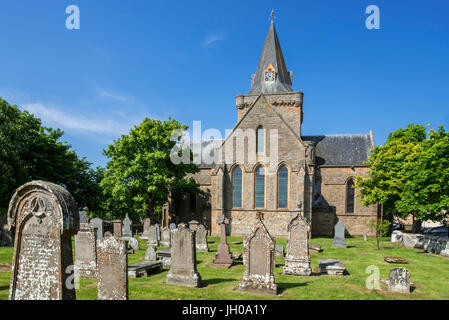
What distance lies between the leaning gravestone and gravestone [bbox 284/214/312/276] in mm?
8477

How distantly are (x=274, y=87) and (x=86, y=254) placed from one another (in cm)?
2690

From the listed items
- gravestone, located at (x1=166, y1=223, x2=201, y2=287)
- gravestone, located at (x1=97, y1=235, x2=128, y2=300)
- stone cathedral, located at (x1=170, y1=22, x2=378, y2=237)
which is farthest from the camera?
Result: stone cathedral, located at (x1=170, y1=22, x2=378, y2=237)

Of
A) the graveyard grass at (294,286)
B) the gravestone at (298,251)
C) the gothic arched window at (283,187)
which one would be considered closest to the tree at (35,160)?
the graveyard grass at (294,286)

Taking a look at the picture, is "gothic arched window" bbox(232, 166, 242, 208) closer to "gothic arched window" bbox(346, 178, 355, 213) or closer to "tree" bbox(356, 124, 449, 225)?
"tree" bbox(356, 124, 449, 225)

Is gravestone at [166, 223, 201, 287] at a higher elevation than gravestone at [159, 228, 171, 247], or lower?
higher

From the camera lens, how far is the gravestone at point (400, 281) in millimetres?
9484

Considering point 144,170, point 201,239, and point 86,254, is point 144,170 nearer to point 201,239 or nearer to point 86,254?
point 201,239

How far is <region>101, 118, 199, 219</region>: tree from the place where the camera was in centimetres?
2534

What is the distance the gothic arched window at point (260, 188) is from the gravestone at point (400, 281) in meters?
17.2

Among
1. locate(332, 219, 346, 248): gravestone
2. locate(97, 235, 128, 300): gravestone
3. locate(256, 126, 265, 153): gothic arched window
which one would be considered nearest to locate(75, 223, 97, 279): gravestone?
locate(97, 235, 128, 300): gravestone

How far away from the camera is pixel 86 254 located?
1146cm

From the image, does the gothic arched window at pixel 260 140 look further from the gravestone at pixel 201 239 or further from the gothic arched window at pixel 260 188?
the gravestone at pixel 201 239

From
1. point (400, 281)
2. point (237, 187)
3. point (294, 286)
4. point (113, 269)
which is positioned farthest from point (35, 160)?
point (400, 281)
